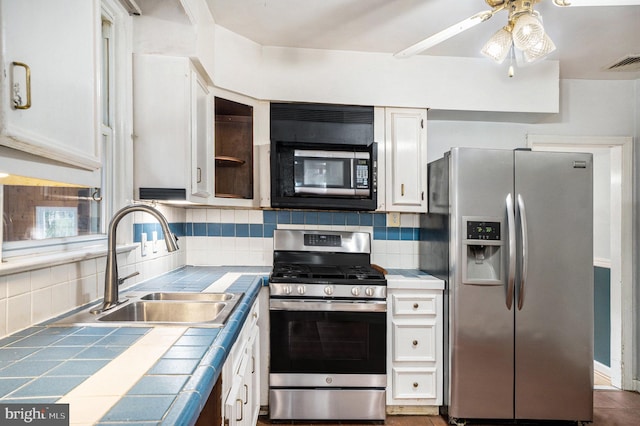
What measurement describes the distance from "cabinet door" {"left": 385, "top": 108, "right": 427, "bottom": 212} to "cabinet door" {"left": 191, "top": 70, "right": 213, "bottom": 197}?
1.24 meters

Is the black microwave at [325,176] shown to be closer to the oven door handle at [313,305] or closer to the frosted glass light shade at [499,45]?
the oven door handle at [313,305]

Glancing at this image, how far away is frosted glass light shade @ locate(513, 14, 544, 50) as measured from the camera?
4.61 ft

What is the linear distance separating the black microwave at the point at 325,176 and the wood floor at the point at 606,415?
4.60 ft

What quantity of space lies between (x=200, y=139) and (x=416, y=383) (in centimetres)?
206

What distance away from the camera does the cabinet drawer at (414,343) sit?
2279 mm

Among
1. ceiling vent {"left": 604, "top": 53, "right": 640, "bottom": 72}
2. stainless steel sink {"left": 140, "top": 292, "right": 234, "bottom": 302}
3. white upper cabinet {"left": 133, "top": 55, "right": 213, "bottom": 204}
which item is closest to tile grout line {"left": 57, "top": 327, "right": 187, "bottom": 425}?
stainless steel sink {"left": 140, "top": 292, "right": 234, "bottom": 302}

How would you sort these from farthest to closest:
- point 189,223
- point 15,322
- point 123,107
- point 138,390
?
point 189,223 → point 123,107 → point 15,322 → point 138,390

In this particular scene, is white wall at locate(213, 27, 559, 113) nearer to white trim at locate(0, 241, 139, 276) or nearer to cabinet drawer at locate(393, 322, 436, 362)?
white trim at locate(0, 241, 139, 276)

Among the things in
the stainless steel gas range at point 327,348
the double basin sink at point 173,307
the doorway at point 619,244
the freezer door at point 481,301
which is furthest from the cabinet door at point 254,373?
the doorway at point 619,244

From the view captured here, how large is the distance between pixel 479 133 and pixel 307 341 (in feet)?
7.07

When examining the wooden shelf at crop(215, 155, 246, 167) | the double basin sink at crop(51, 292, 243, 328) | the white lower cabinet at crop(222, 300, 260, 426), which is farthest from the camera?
the wooden shelf at crop(215, 155, 246, 167)

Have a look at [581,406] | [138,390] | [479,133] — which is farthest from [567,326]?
[138,390]

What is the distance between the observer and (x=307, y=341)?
2.18m

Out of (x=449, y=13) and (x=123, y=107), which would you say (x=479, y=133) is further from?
(x=123, y=107)
